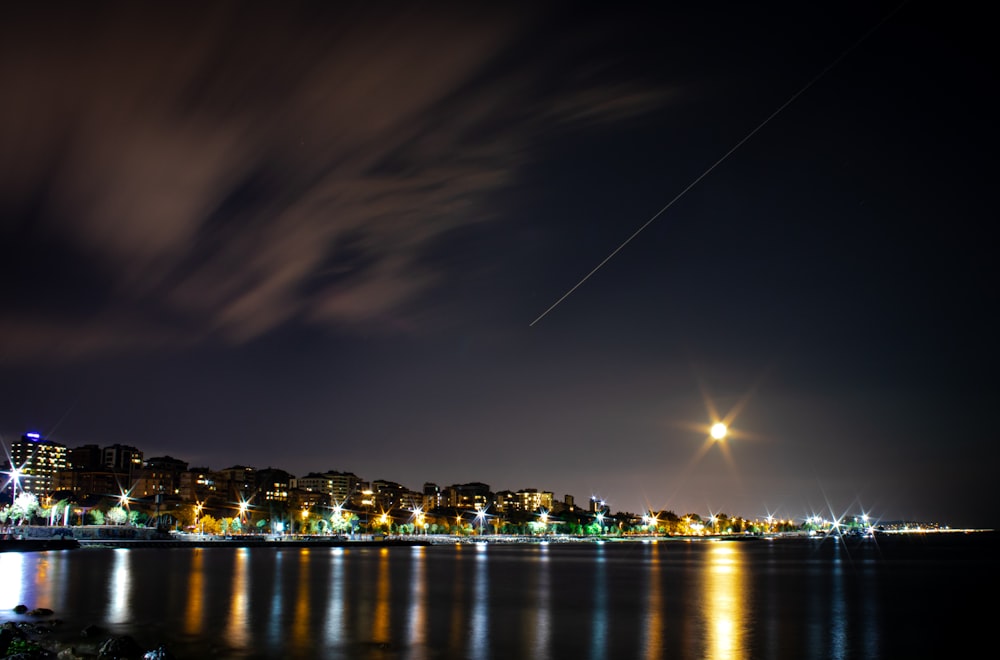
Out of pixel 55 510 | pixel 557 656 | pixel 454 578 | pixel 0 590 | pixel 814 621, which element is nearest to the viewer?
pixel 557 656

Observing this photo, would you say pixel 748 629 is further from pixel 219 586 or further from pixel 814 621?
pixel 219 586

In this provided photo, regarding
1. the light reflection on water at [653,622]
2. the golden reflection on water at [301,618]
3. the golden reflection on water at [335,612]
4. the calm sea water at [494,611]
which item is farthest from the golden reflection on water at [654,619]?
the golden reflection on water at [301,618]

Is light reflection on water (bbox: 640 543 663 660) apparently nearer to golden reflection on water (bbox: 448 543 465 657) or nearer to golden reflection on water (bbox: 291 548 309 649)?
golden reflection on water (bbox: 448 543 465 657)

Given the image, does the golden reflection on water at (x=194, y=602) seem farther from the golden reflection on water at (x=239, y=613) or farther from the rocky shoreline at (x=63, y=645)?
the rocky shoreline at (x=63, y=645)

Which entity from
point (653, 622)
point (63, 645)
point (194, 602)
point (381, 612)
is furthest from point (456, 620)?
point (63, 645)

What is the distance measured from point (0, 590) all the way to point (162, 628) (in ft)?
53.9

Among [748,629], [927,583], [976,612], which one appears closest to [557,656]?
[748,629]

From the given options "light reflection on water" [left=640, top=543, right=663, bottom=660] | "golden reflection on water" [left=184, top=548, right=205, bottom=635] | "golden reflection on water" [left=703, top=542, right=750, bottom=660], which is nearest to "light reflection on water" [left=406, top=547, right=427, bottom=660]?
"light reflection on water" [left=640, top=543, right=663, bottom=660]

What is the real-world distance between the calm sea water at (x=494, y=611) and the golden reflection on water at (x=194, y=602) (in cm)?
9

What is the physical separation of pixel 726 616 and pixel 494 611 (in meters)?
11.4

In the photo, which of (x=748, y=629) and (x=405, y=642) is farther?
(x=748, y=629)

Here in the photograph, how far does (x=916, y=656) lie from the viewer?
102ft

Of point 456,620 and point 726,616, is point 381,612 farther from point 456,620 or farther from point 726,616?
point 726,616

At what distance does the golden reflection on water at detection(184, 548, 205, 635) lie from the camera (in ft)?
109
